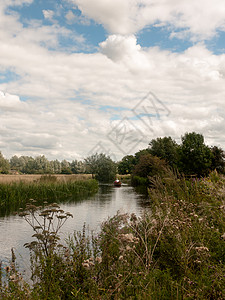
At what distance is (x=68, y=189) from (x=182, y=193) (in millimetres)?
15737

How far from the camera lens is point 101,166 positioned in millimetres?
51281

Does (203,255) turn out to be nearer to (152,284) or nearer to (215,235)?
(152,284)

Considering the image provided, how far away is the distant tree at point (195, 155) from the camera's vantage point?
37062mm

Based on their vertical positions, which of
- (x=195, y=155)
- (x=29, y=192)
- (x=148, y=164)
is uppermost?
(x=195, y=155)

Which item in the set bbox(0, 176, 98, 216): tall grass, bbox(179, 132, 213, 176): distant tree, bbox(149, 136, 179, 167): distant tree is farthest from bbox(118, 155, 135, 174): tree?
bbox(0, 176, 98, 216): tall grass

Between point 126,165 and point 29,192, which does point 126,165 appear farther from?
point 29,192

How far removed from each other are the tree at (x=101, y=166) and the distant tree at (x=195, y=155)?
15934mm

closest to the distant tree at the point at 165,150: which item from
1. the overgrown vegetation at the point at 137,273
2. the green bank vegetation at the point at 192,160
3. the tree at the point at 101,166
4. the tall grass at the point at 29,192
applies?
the green bank vegetation at the point at 192,160

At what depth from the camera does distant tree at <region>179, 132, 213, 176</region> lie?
3706 centimetres

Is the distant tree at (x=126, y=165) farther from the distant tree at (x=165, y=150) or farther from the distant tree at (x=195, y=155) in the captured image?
the distant tree at (x=195, y=155)

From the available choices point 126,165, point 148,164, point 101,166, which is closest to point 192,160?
point 148,164

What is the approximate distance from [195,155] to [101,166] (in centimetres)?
1939

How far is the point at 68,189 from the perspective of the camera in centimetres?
2317

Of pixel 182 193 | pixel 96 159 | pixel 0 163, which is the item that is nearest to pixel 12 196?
pixel 182 193
